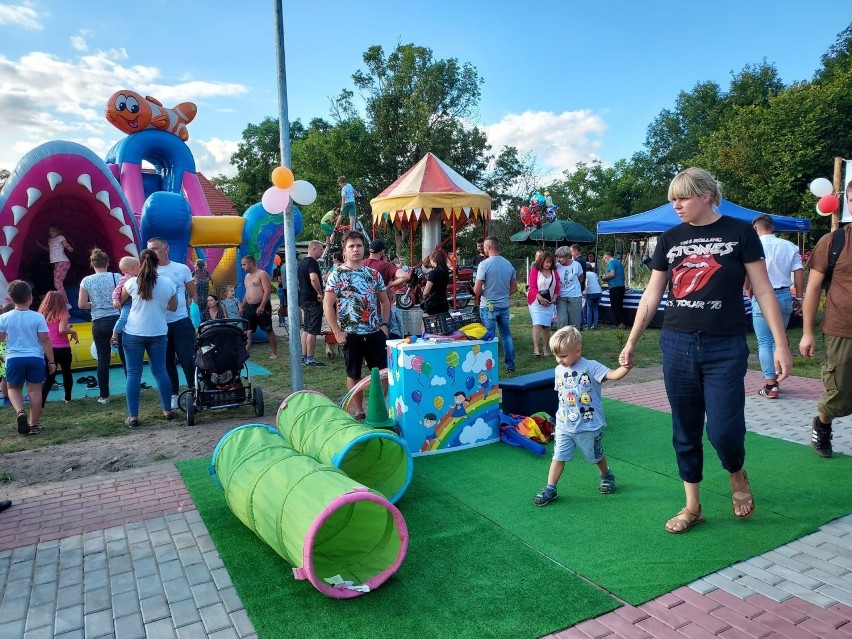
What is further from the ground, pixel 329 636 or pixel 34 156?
pixel 34 156

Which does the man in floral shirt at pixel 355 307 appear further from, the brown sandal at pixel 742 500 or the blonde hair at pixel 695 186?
the brown sandal at pixel 742 500

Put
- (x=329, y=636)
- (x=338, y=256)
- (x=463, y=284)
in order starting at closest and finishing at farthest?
(x=329, y=636), (x=338, y=256), (x=463, y=284)

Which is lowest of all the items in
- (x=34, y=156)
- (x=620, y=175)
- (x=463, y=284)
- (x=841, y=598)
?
(x=841, y=598)

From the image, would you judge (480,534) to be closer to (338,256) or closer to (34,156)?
(338,256)

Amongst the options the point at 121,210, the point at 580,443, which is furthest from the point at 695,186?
the point at 121,210

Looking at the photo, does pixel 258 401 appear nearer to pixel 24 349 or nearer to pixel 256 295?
pixel 24 349

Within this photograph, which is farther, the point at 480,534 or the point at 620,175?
the point at 620,175

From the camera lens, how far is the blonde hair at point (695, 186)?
3.10 m

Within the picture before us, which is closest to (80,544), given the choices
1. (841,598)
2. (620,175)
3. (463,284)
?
(841,598)

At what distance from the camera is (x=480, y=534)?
3389 millimetres

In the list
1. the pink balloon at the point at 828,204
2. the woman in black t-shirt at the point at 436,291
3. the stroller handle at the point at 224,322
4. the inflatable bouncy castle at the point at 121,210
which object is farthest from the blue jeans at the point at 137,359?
the pink balloon at the point at 828,204

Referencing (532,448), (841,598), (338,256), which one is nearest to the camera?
(841,598)

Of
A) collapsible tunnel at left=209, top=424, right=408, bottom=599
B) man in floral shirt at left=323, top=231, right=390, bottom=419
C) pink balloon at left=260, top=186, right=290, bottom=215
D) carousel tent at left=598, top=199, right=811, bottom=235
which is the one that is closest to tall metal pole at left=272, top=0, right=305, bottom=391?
pink balloon at left=260, top=186, right=290, bottom=215

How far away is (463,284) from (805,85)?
27.6 m
